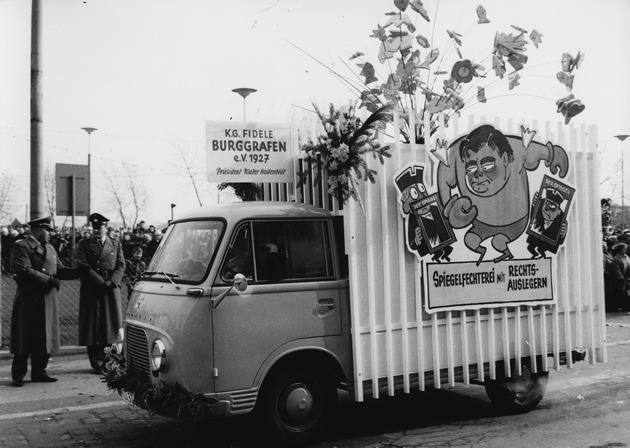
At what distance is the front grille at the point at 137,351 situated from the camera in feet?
18.7

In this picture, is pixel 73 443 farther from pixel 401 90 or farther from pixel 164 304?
pixel 401 90

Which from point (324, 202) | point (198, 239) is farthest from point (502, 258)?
point (198, 239)

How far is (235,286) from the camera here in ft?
17.2

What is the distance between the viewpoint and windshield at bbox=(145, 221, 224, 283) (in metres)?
5.62

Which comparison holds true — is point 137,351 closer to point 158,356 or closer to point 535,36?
point 158,356

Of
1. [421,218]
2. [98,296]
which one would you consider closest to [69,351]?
[98,296]

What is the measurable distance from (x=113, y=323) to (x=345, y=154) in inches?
194

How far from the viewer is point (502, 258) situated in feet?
21.1

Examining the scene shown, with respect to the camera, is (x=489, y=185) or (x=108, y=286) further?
(x=108, y=286)

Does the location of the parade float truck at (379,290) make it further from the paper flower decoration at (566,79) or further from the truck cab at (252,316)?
the paper flower decoration at (566,79)

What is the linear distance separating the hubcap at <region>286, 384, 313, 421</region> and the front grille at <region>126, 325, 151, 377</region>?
1.19m

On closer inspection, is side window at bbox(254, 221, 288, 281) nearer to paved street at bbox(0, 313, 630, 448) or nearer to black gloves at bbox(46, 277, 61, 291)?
paved street at bbox(0, 313, 630, 448)

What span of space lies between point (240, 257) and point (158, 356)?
101 centimetres

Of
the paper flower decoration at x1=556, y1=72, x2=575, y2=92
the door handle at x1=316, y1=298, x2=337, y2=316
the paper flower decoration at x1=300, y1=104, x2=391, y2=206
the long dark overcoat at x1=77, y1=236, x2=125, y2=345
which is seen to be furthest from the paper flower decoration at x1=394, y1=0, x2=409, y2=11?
the long dark overcoat at x1=77, y1=236, x2=125, y2=345
